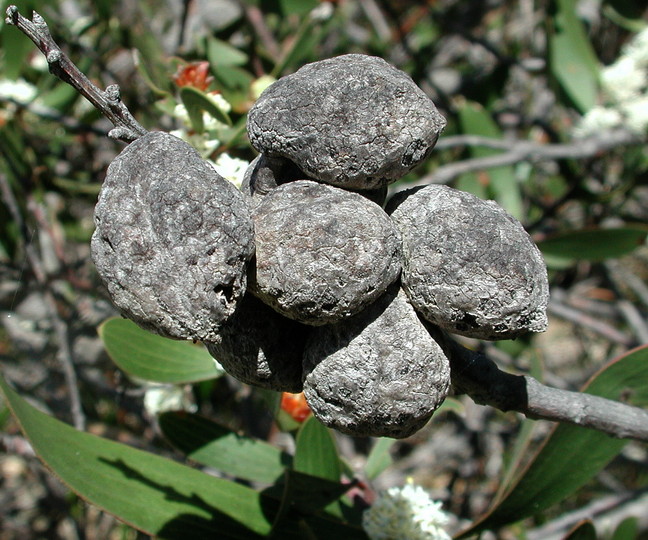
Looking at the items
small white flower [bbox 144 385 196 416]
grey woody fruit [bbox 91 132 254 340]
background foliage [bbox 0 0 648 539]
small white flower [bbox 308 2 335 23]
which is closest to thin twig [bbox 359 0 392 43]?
background foliage [bbox 0 0 648 539]

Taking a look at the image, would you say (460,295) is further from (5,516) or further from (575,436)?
(5,516)

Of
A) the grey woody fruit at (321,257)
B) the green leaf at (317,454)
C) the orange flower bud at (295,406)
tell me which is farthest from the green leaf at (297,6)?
the grey woody fruit at (321,257)

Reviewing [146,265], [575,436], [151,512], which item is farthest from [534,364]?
[146,265]

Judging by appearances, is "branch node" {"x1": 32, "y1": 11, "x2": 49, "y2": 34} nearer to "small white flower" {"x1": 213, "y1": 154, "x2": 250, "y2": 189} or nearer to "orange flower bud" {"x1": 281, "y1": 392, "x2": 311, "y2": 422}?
"small white flower" {"x1": 213, "y1": 154, "x2": 250, "y2": 189}

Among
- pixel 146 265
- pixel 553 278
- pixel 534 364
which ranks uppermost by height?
pixel 146 265

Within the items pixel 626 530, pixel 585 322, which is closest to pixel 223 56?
pixel 585 322

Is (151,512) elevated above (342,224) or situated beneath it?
situated beneath

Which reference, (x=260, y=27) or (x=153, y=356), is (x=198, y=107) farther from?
(x=260, y=27)

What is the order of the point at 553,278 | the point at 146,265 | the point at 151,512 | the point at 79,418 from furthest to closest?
1. the point at 553,278
2. the point at 79,418
3. the point at 151,512
4. the point at 146,265
